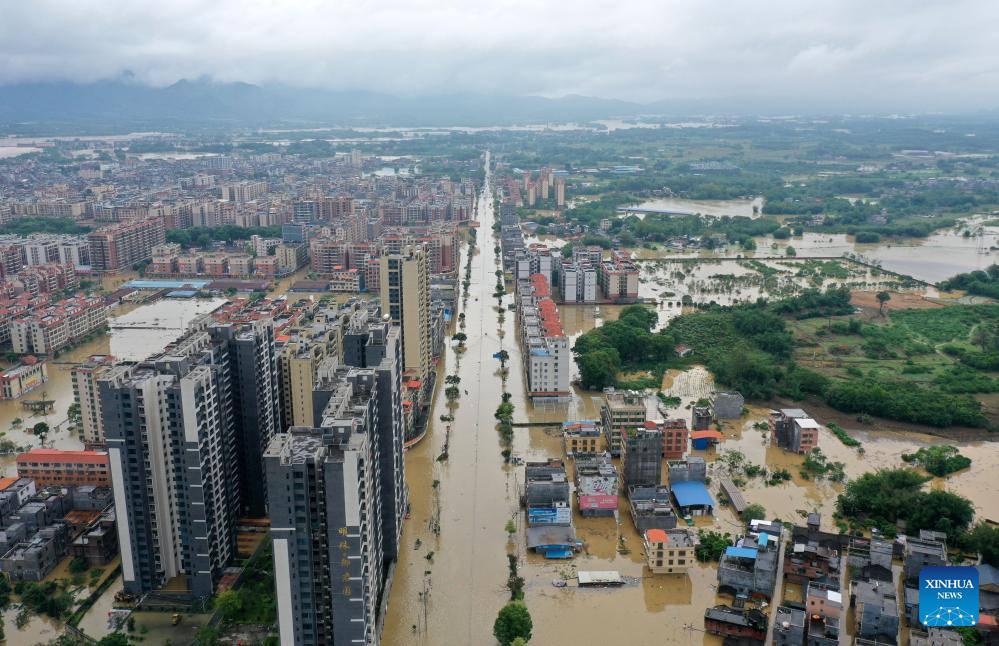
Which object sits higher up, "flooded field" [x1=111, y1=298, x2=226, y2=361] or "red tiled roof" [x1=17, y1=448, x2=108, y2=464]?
"red tiled roof" [x1=17, y1=448, x2=108, y2=464]

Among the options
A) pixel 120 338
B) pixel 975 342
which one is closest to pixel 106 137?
pixel 120 338

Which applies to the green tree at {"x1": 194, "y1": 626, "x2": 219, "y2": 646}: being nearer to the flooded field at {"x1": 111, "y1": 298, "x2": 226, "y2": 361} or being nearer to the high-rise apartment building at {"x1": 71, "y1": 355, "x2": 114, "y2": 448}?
the high-rise apartment building at {"x1": 71, "y1": 355, "x2": 114, "y2": 448}

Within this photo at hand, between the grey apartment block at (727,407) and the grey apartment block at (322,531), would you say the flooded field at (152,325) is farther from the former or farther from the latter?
the grey apartment block at (322,531)

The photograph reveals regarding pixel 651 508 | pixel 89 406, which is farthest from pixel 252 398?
pixel 651 508

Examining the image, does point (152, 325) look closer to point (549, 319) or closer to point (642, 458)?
point (549, 319)

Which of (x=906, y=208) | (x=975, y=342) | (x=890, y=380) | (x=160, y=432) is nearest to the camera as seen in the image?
(x=160, y=432)

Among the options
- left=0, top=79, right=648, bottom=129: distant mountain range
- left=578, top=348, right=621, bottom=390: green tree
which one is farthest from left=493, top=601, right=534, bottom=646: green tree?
left=0, top=79, right=648, bottom=129: distant mountain range

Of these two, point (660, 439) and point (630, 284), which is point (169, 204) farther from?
point (660, 439)
